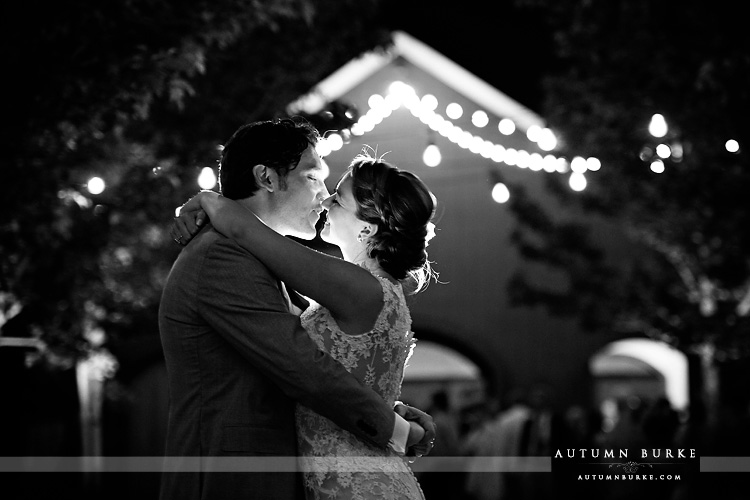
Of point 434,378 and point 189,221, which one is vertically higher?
point 434,378

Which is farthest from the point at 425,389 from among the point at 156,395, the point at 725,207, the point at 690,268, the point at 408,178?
the point at 408,178

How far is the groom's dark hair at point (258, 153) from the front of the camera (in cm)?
304

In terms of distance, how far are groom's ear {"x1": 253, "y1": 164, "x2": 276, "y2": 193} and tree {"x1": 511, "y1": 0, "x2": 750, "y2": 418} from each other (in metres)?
4.98

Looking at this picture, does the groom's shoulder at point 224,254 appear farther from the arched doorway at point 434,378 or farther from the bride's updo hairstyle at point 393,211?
the arched doorway at point 434,378

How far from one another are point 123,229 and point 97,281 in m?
0.62

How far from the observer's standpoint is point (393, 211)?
306 centimetres

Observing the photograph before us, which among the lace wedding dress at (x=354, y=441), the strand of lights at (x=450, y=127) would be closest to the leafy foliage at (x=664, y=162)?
the strand of lights at (x=450, y=127)

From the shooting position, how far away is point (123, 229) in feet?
33.7

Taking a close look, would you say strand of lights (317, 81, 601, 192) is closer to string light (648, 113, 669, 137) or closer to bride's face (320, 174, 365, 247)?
string light (648, 113, 669, 137)

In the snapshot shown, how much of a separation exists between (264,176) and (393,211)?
0.43 m

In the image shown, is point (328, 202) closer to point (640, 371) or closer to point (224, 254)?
point (224, 254)

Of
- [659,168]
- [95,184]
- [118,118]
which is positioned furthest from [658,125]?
[95,184]

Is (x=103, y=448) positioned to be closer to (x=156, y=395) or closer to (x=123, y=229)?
(x=156, y=395)

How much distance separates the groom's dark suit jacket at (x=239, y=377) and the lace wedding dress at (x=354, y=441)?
0.09m
